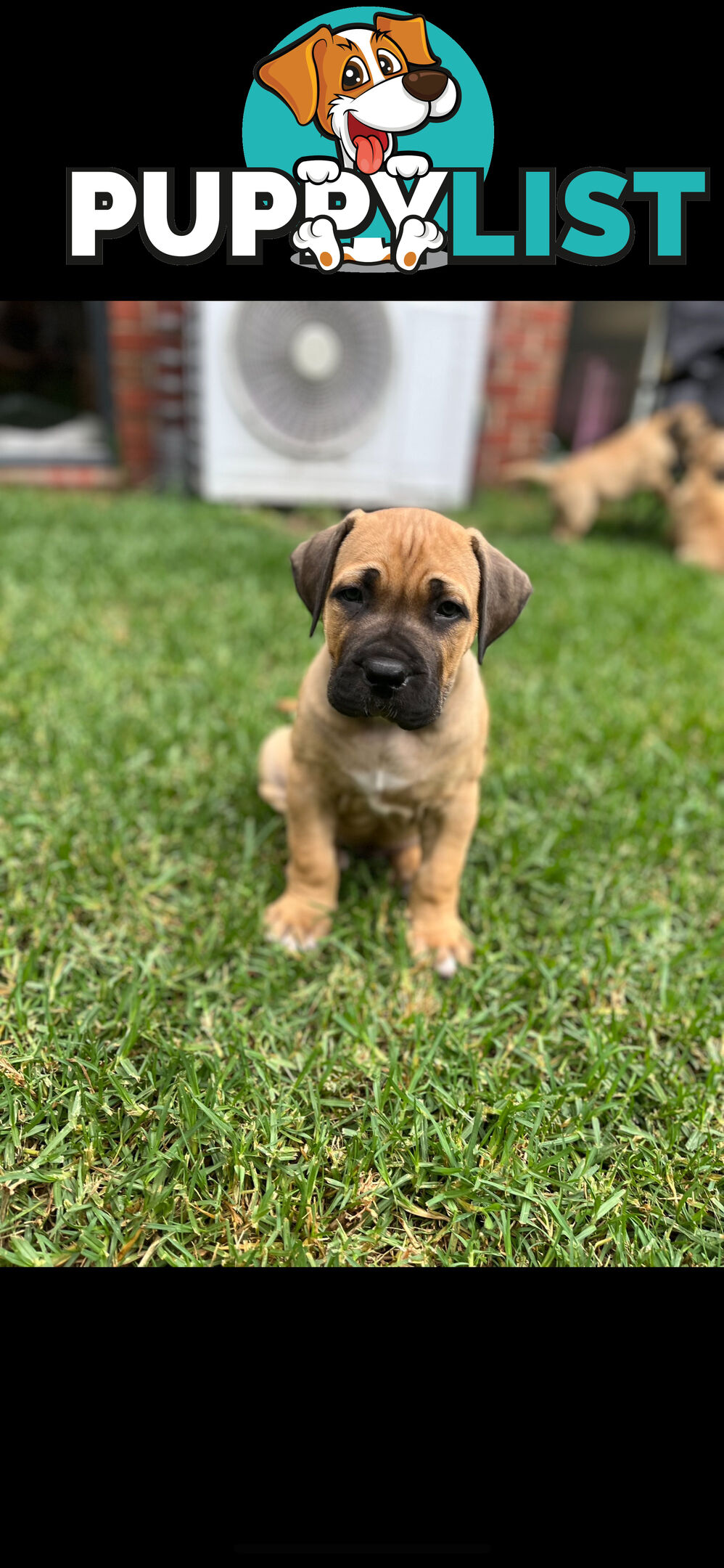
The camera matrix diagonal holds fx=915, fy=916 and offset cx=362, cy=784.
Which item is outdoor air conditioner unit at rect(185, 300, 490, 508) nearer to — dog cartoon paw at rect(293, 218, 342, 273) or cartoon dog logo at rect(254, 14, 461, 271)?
dog cartoon paw at rect(293, 218, 342, 273)

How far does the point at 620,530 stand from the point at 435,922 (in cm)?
679

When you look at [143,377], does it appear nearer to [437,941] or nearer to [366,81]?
[366,81]

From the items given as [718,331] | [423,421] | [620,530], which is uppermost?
[718,331]

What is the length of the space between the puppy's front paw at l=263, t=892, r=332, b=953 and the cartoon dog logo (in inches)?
109

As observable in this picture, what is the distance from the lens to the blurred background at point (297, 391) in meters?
6.81

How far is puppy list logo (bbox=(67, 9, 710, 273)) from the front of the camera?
10.6 ft

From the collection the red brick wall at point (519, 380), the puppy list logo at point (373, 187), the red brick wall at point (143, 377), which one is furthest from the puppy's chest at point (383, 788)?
the red brick wall at point (519, 380)

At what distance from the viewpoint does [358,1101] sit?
Result: 2273 millimetres

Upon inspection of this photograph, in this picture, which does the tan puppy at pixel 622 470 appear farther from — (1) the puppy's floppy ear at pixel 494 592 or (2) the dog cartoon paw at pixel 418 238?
(1) the puppy's floppy ear at pixel 494 592

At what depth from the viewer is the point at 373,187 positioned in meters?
3.55

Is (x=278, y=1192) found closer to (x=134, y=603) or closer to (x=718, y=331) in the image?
(x=134, y=603)

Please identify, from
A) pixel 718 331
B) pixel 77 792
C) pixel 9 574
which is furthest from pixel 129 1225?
pixel 718 331

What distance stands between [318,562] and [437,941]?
3.89ft

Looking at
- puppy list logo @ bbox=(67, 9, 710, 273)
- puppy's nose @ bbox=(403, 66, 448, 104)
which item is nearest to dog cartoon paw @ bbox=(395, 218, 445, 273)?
puppy list logo @ bbox=(67, 9, 710, 273)
